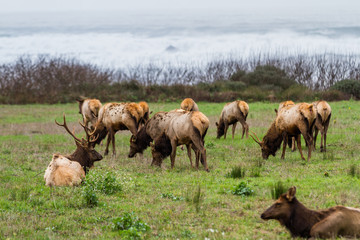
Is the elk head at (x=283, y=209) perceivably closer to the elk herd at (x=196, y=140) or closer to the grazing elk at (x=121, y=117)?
the elk herd at (x=196, y=140)

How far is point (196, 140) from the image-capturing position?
38.3ft

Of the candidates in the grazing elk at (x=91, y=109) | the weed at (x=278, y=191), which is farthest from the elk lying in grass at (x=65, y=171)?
the grazing elk at (x=91, y=109)

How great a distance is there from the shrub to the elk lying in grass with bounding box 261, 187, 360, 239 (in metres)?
2.24

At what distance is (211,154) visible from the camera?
1441cm

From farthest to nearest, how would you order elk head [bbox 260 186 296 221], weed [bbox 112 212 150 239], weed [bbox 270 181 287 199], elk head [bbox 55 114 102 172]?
elk head [bbox 55 114 102 172]
weed [bbox 270 181 287 199]
weed [bbox 112 212 150 239]
elk head [bbox 260 186 296 221]

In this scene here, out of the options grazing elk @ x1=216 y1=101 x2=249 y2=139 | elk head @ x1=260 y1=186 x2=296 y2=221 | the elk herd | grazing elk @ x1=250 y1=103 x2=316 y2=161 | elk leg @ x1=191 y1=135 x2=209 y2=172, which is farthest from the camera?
grazing elk @ x1=216 y1=101 x2=249 y2=139

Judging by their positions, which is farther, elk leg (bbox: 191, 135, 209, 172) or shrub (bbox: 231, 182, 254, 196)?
elk leg (bbox: 191, 135, 209, 172)

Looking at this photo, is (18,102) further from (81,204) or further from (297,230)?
(297,230)

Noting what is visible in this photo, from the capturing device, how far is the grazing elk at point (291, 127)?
41.7ft

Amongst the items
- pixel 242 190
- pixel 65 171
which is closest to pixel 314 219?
pixel 242 190

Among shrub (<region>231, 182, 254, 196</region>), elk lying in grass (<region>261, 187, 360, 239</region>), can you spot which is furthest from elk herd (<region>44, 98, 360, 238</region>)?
shrub (<region>231, 182, 254, 196</region>)

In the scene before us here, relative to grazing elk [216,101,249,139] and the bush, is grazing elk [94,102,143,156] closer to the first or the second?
grazing elk [216,101,249,139]

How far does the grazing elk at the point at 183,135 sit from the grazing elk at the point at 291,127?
7.49ft

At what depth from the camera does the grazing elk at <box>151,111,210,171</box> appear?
1167cm
